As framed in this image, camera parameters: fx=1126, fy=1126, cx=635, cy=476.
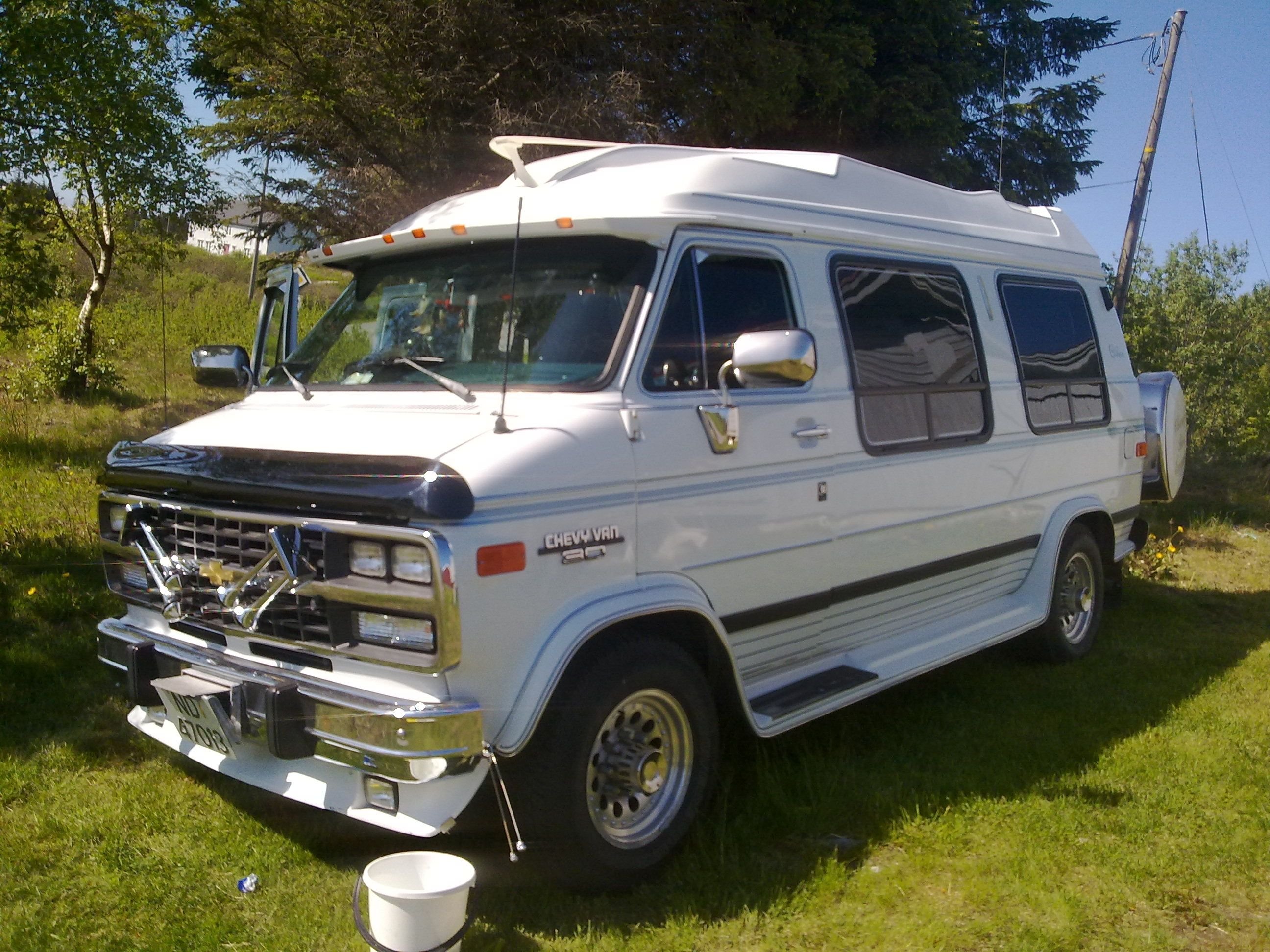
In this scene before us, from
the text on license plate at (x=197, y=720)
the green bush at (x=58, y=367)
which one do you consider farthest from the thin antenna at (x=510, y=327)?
the green bush at (x=58, y=367)

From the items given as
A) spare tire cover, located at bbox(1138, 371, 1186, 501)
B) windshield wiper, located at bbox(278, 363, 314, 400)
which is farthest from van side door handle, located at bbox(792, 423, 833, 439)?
spare tire cover, located at bbox(1138, 371, 1186, 501)

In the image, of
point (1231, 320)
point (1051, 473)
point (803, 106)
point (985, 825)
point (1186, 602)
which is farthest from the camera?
point (1231, 320)

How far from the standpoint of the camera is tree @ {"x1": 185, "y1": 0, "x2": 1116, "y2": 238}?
30.3 ft

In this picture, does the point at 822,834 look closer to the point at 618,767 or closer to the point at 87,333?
the point at 618,767

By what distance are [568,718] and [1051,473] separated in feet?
12.8

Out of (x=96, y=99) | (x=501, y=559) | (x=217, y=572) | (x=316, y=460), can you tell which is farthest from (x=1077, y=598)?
(x=96, y=99)

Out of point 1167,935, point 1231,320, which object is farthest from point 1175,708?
point 1231,320

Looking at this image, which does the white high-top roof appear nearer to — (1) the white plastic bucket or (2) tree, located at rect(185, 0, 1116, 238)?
(1) the white plastic bucket

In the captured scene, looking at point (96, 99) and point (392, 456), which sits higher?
point (96, 99)

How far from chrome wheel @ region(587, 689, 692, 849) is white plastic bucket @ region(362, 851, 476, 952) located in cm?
58

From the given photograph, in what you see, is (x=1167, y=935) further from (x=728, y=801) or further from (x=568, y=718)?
(x=568, y=718)

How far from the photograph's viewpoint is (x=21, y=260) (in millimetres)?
8523

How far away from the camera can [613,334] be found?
4039 mm

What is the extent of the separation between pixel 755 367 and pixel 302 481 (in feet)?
5.16
